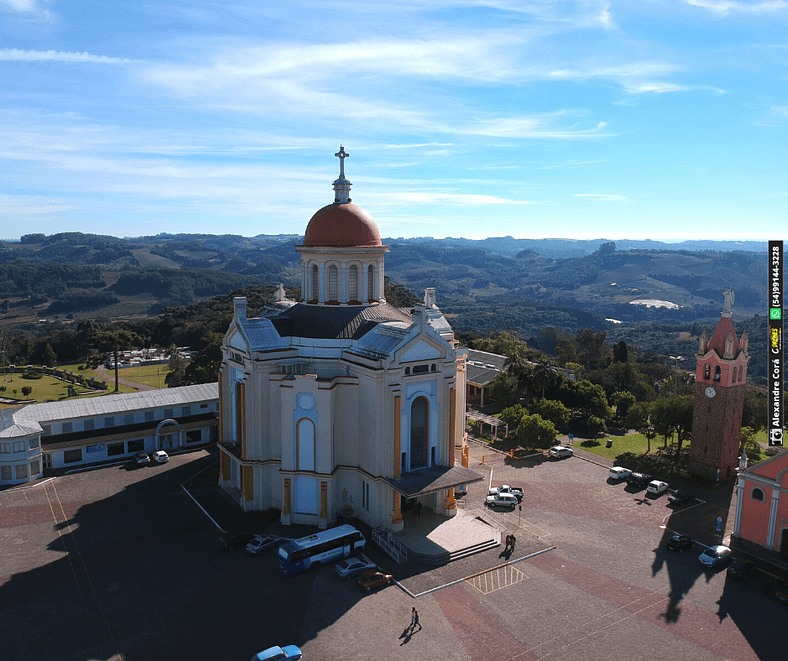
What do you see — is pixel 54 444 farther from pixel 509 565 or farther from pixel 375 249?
pixel 509 565

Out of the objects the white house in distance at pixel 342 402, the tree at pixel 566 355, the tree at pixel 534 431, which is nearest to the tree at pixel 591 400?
the tree at pixel 534 431

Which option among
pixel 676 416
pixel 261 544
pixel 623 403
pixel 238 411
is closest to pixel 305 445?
pixel 238 411

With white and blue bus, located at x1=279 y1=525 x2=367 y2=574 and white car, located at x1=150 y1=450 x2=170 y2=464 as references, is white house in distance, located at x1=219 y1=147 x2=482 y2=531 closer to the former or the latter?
white and blue bus, located at x1=279 y1=525 x2=367 y2=574

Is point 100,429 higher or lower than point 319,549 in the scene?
higher

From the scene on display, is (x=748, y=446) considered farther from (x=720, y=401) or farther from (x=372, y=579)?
(x=372, y=579)

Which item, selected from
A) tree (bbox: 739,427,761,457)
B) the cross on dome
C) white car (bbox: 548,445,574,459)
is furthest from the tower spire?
tree (bbox: 739,427,761,457)

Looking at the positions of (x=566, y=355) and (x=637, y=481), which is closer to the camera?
(x=637, y=481)

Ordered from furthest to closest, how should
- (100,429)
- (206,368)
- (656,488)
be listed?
(206,368) → (100,429) → (656,488)
